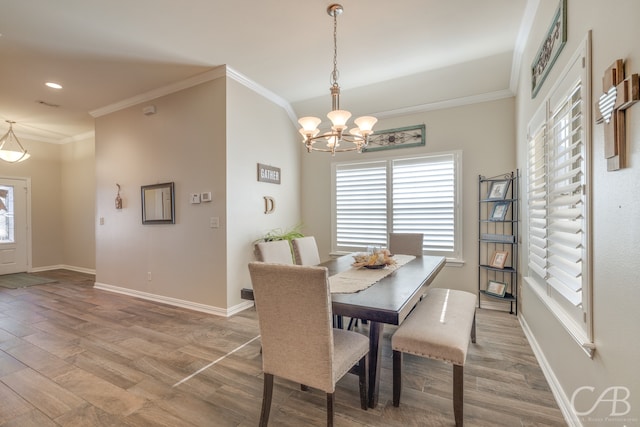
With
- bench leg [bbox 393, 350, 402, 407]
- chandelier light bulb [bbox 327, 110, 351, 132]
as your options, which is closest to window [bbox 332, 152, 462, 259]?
chandelier light bulb [bbox 327, 110, 351, 132]

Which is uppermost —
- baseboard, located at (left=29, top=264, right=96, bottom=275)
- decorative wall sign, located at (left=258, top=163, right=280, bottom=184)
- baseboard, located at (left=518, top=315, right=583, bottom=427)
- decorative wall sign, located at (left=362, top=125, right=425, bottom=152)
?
decorative wall sign, located at (left=362, top=125, right=425, bottom=152)

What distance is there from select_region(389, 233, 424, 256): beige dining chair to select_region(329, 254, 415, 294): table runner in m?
0.90

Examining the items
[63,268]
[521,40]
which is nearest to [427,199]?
[521,40]

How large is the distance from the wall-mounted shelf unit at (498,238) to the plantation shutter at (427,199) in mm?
380

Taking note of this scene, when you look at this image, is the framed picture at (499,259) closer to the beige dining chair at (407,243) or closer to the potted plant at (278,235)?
the beige dining chair at (407,243)

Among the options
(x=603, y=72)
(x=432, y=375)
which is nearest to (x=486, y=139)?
(x=603, y=72)

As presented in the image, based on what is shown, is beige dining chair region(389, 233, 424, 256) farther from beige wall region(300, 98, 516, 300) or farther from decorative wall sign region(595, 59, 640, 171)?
decorative wall sign region(595, 59, 640, 171)

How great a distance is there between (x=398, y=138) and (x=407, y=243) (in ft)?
5.39

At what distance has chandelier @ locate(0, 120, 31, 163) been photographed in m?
5.01

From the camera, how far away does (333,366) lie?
5.16 feet

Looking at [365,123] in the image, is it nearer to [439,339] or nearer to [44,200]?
[439,339]

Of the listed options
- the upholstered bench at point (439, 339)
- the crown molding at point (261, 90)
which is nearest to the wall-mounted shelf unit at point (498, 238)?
the upholstered bench at point (439, 339)

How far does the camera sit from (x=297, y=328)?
156 centimetres

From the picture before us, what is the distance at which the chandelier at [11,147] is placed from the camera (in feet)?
16.5
